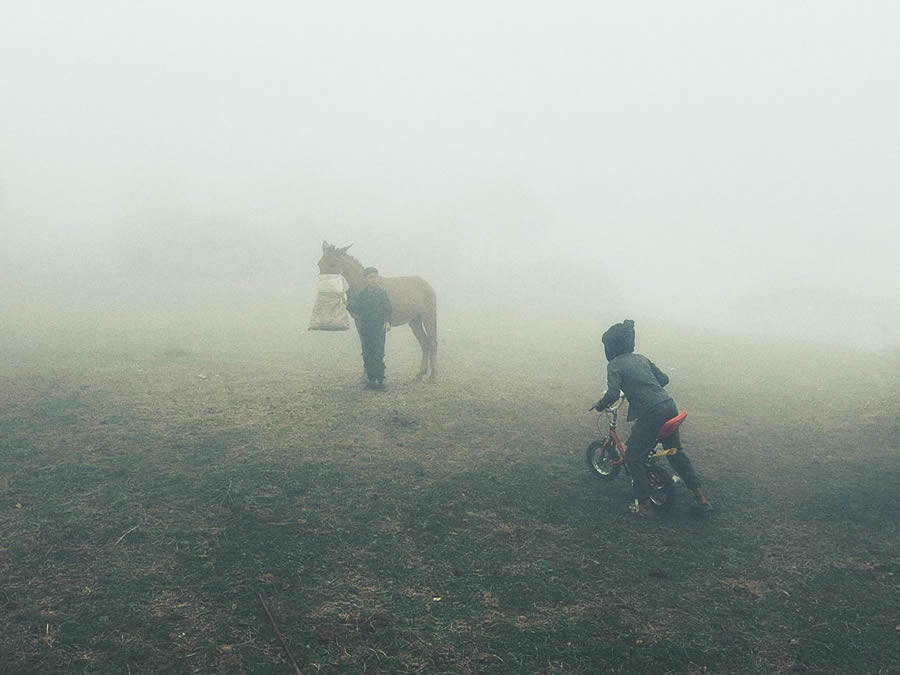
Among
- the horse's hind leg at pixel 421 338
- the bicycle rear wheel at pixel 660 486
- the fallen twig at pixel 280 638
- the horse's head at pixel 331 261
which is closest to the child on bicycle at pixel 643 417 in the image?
the bicycle rear wheel at pixel 660 486

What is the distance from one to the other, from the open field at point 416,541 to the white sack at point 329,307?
54.9 inches

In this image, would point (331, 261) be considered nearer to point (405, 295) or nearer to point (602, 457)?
point (405, 295)

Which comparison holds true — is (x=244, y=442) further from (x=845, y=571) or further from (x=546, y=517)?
(x=845, y=571)

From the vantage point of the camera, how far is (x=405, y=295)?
13047 mm

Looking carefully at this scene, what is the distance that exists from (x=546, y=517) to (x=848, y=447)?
5860 millimetres

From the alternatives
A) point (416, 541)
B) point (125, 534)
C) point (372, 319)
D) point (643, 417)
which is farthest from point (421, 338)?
point (125, 534)

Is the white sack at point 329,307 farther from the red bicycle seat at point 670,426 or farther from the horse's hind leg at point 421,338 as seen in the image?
the red bicycle seat at point 670,426

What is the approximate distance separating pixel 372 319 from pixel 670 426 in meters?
6.73

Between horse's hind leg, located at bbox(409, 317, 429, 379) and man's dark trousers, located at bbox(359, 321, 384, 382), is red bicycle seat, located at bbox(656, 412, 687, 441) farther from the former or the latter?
horse's hind leg, located at bbox(409, 317, 429, 379)

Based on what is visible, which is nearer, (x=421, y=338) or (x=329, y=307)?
(x=329, y=307)

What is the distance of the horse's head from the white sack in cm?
26

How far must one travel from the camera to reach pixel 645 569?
5297 mm

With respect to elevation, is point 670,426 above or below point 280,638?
above

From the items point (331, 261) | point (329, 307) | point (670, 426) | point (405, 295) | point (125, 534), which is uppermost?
point (331, 261)
